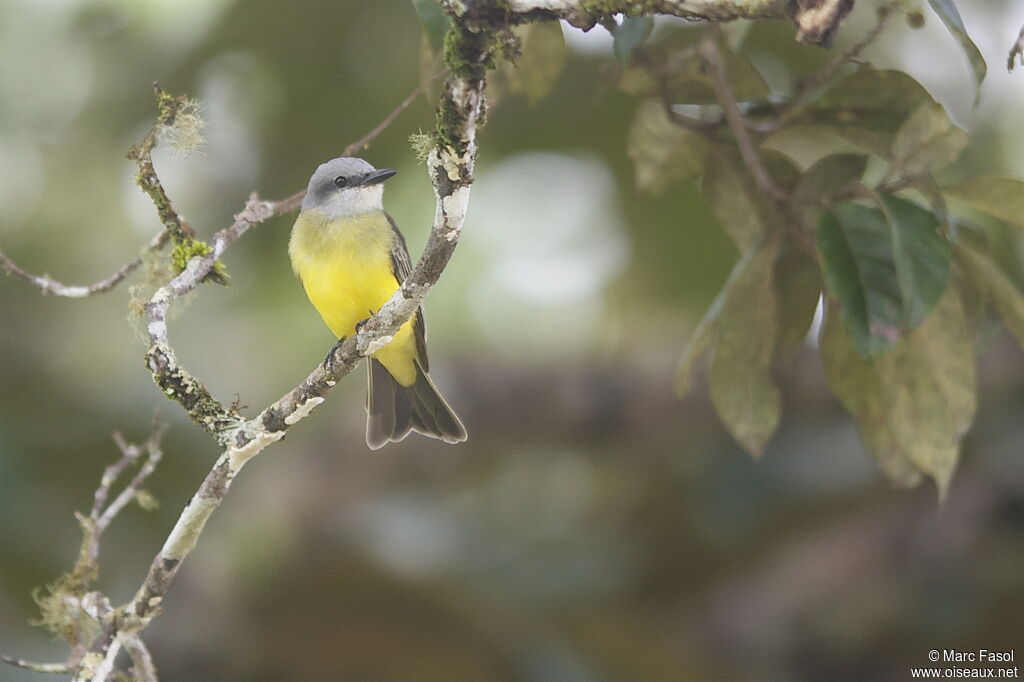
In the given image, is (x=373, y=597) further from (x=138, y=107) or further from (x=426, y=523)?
(x=138, y=107)

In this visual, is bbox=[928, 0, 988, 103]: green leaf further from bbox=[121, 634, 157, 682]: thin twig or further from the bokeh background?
the bokeh background

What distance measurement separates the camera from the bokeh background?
4730mm

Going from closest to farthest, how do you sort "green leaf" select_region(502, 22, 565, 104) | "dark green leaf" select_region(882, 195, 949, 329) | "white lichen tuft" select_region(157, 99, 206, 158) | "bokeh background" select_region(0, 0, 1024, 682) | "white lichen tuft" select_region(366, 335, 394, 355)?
"white lichen tuft" select_region(157, 99, 206, 158)
"white lichen tuft" select_region(366, 335, 394, 355)
"dark green leaf" select_region(882, 195, 949, 329)
"green leaf" select_region(502, 22, 565, 104)
"bokeh background" select_region(0, 0, 1024, 682)

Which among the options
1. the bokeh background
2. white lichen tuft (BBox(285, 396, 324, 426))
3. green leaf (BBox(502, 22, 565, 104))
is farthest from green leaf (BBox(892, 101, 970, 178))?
the bokeh background

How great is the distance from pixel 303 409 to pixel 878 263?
126 cm

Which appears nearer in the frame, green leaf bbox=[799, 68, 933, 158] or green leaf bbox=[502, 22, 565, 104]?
green leaf bbox=[799, 68, 933, 158]

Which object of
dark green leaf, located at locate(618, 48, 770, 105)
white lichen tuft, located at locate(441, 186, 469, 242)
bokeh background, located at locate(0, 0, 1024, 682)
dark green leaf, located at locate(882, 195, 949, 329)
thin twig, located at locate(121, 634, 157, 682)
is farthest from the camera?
bokeh background, located at locate(0, 0, 1024, 682)

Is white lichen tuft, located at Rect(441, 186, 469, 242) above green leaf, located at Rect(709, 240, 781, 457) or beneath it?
beneath

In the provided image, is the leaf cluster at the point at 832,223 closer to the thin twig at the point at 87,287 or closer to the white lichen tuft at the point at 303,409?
the thin twig at the point at 87,287

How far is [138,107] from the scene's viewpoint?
4.97 meters

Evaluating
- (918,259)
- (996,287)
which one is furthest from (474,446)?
(918,259)

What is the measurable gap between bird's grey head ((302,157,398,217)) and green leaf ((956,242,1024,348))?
1.33m

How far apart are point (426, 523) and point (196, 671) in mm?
1227

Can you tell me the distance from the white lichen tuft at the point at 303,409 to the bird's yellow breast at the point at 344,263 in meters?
0.78
